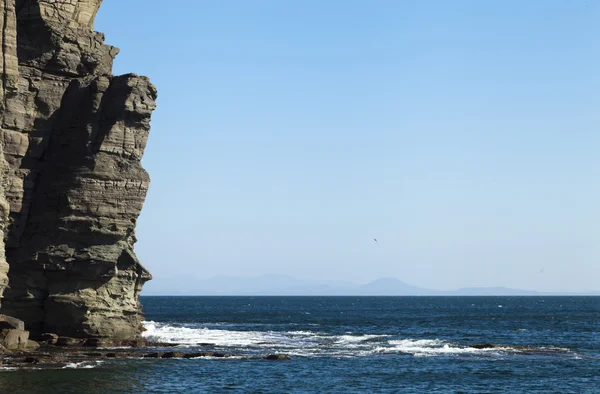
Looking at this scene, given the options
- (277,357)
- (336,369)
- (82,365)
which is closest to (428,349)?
(277,357)

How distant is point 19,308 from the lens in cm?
6606

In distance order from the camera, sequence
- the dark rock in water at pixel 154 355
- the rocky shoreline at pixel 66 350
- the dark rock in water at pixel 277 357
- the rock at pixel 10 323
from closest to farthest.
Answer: the rocky shoreline at pixel 66 350, the rock at pixel 10 323, the dark rock in water at pixel 154 355, the dark rock in water at pixel 277 357

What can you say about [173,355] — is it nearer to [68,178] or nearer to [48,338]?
[48,338]

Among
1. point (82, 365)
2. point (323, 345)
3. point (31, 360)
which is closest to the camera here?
point (31, 360)

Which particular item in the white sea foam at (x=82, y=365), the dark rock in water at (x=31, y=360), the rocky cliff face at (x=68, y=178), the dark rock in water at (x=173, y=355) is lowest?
the white sea foam at (x=82, y=365)

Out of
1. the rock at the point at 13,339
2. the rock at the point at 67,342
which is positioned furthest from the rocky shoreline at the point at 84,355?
the rock at the point at 13,339

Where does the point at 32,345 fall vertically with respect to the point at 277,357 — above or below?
above

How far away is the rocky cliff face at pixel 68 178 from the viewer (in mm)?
65938

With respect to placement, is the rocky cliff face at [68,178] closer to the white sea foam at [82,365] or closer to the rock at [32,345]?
the rock at [32,345]

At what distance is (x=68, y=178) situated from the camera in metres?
66.9

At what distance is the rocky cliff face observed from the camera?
65938mm

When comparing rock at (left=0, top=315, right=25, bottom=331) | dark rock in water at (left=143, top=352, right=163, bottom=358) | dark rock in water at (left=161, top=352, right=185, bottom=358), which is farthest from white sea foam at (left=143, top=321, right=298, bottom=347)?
rock at (left=0, top=315, right=25, bottom=331)

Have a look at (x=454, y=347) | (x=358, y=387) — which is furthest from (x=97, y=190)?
(x=454, y=347)

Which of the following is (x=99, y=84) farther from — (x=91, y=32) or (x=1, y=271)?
(x=1, y=271)
